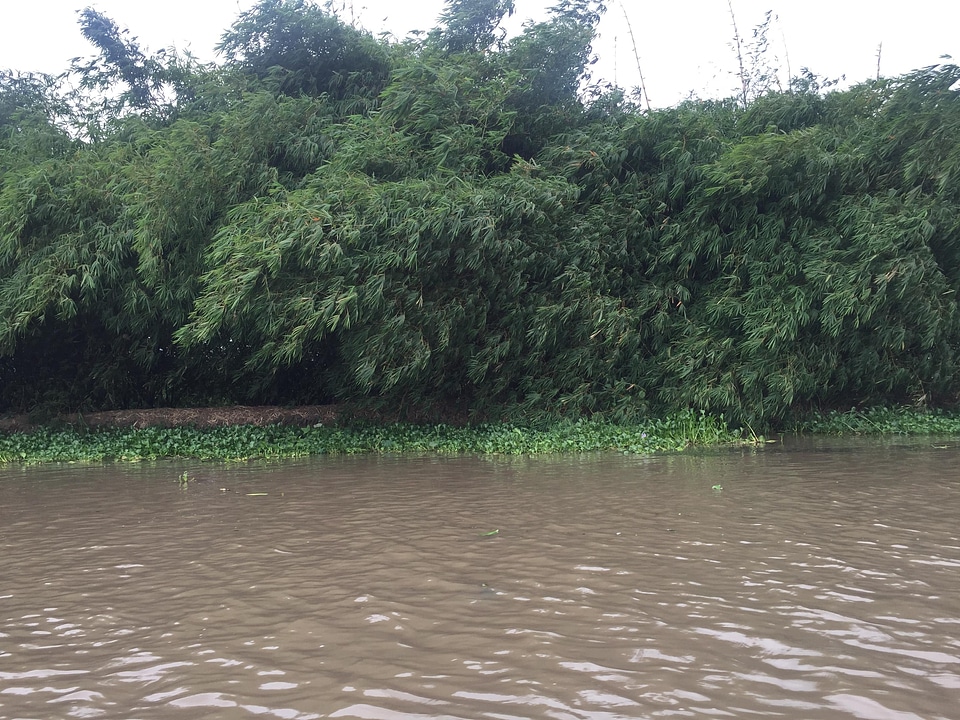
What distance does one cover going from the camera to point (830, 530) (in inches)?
191

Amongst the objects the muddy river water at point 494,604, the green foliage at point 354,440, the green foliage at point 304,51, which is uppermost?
the green foliage at point 304,51

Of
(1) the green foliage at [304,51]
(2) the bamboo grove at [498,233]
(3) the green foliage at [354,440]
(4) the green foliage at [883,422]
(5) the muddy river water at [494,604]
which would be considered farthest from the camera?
(1) the green foliage at [304,51]

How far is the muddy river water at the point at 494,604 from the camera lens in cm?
256

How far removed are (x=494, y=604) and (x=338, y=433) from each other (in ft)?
26.9

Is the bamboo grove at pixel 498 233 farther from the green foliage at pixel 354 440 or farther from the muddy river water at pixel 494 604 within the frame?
the muddy river water at pixel 494 604

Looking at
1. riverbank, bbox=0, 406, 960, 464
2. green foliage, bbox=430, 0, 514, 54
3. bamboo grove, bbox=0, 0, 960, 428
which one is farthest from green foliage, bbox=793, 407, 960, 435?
green foliage, bbox=430, 0, 514, 54

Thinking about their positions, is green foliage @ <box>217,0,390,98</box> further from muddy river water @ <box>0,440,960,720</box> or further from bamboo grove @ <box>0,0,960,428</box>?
muddy river water @ <box>0,440,960,720</box>

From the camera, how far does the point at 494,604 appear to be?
3.52 m

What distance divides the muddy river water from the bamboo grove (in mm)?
4040

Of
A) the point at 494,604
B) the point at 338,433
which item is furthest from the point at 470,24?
the point at 494,604

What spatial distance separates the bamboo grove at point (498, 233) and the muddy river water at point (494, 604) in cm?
404

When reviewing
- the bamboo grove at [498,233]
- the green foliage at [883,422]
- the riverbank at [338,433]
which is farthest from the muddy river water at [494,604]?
the green foliage at [883,422]

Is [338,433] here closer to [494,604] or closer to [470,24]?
[470,24]

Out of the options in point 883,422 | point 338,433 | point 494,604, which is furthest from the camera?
point 883,422
